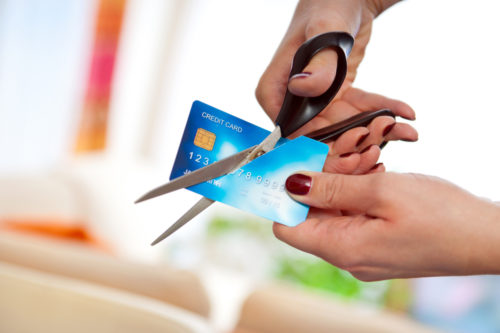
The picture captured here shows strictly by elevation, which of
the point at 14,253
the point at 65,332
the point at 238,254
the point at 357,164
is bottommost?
the point at 238,254

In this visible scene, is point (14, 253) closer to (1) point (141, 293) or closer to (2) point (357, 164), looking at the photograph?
(1) point (141, 293)

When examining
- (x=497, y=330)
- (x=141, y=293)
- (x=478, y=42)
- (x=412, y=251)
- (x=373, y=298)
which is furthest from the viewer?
(x=373, y=298)

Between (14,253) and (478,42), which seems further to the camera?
(478,42)

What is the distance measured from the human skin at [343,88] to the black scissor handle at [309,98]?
0.04 ft

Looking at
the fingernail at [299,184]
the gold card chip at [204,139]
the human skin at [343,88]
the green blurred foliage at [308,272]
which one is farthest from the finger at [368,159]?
the green blurred foliage at [308,272]

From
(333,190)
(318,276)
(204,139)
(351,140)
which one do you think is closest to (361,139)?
(351,140)

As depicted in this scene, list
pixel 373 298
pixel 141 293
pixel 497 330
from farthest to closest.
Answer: pixel 373 298, pixel 497 330, pixel 141 293

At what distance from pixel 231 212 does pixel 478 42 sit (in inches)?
70.8

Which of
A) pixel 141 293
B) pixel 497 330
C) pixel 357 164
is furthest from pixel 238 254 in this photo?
pixel 357 164

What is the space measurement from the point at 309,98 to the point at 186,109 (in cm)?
293

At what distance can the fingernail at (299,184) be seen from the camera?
0.64 meters

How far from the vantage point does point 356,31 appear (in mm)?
837

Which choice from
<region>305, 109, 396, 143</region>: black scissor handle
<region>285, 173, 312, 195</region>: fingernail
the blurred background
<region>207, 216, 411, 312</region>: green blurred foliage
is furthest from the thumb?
<region>207, 216, 411, 312</region>: green blurred foliage

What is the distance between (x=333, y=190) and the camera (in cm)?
64
